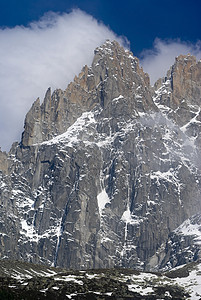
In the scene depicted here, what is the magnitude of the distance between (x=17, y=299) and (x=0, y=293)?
16.9 ft

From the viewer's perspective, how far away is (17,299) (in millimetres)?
198375

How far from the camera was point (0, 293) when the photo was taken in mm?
198250
